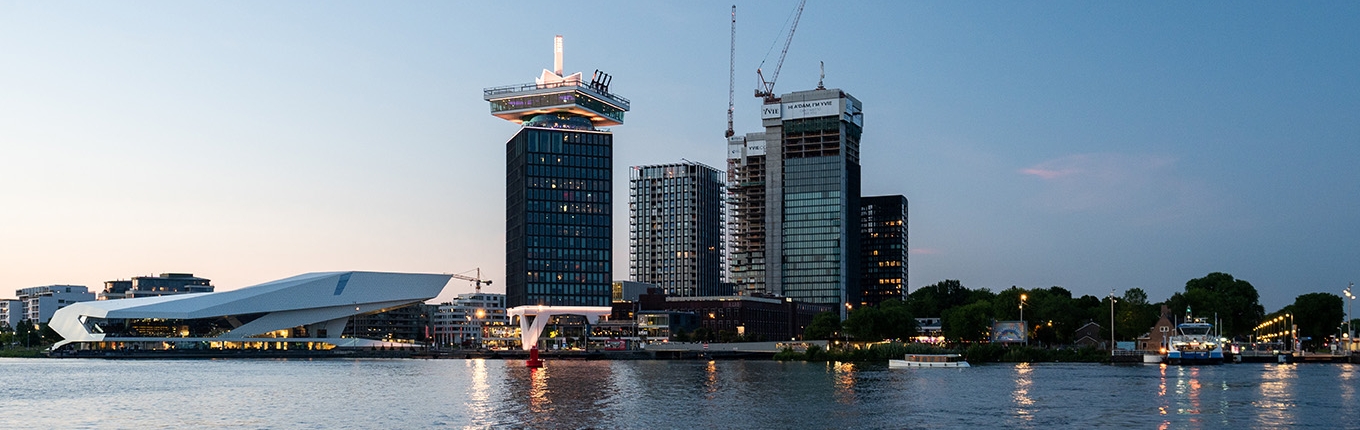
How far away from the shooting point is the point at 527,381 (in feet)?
363

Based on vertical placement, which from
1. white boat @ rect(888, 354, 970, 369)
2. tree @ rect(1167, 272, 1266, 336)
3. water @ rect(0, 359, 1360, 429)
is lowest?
white boat @ rect(888, 354, 970, 369)

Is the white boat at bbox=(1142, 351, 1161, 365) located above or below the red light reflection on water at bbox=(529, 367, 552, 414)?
below

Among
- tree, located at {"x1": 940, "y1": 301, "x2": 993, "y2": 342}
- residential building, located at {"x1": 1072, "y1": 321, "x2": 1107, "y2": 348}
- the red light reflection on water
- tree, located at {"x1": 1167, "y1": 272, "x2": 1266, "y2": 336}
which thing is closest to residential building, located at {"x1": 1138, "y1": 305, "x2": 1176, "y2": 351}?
tree, located at {"x1": 1167, "y1": 272, "x2": 1266, "y2": 336}

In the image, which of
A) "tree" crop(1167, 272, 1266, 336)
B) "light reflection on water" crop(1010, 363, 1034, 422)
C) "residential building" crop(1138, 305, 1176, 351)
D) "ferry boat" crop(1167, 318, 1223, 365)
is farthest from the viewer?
"tree" crop(1167, 272, 1266, 336)

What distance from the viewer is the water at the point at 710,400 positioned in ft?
212

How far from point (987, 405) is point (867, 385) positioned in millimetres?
23337

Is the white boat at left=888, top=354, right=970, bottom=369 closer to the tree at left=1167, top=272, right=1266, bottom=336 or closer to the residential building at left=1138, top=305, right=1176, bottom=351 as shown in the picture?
the residential building at left=1138, top=305, right=1176, bottom=351

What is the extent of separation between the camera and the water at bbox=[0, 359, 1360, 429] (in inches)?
2549

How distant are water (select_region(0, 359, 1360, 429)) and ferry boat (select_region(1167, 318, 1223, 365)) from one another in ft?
54.2

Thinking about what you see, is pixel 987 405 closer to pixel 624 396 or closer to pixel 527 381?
pixel 624 396

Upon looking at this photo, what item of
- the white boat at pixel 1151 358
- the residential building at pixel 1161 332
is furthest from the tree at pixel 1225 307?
the white boat at pixel 1151 358

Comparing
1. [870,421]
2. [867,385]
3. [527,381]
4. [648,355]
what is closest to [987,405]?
[870,421]

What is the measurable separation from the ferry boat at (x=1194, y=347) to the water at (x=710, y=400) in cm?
1652

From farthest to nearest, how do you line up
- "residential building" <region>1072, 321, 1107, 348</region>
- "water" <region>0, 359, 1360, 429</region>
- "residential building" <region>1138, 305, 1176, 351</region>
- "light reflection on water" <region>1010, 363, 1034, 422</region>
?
"residential building" <region>1072, 321, 1107, 348</region>
"residential building" <region>1138, 305, 1176, 351</region>
"light reflection on water" <region>1010, 363, 1034, 422</region>
"water" <region>0, 359, 1360, 429</region>
